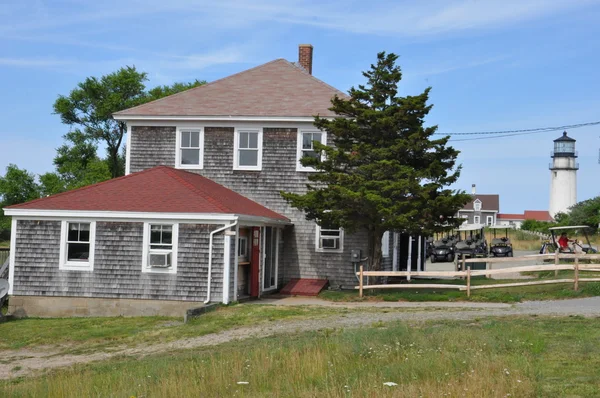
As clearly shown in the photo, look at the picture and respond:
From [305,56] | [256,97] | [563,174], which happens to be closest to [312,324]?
[256,97]

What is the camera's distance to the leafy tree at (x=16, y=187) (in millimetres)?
58531

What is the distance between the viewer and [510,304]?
21859mm

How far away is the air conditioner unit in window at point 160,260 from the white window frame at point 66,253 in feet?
6.08

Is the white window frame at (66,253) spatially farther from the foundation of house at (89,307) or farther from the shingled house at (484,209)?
the shingled house at (484,209)

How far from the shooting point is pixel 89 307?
23.3m

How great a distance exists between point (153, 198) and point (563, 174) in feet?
245

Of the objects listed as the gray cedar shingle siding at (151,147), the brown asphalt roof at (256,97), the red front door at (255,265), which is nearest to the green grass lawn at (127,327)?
the red front door at (255,265)

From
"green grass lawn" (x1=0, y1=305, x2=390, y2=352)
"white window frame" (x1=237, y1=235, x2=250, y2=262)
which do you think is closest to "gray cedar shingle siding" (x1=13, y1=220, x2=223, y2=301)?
"green grass lawn" (x1=0, y1=305, x2=390, y2=352)

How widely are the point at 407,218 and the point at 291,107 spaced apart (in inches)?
280

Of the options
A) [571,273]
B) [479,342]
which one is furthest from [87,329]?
[571,273]

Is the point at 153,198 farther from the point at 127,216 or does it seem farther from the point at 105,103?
the point at 105,103

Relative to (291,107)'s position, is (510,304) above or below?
below

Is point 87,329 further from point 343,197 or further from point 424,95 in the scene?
point 424,95

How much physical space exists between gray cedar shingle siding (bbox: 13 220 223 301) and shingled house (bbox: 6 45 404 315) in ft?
0.10
